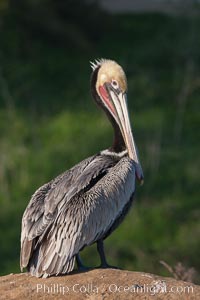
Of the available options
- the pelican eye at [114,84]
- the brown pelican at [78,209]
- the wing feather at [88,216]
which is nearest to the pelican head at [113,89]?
the pelican eye at [114,84]

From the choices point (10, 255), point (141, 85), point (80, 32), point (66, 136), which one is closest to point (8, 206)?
point (10, 255)

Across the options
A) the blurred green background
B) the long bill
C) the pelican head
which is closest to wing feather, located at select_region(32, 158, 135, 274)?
the long bill

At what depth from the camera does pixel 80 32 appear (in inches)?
1195

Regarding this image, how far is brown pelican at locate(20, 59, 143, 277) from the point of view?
9.49m

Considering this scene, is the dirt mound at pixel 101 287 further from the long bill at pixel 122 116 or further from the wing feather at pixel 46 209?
the long bill at pixel 122 116

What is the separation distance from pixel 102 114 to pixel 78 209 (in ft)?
46.0

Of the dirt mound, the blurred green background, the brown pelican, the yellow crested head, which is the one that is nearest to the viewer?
the dirt mound

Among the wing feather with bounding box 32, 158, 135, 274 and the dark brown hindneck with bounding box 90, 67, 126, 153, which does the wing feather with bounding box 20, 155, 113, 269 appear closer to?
the wing feather with bounding box 32, 158, 135, 274

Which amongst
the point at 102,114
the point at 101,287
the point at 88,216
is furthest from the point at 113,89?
the point at 102,114

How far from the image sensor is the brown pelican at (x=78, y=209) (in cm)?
949

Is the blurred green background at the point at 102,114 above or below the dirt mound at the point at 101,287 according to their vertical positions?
above

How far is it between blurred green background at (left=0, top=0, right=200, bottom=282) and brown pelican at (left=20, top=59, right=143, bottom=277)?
478 cm

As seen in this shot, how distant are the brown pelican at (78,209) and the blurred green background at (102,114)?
4.78 meters

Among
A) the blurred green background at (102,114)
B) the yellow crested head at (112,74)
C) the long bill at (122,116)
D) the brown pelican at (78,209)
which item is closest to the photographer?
the brown pelican at (78,209)
